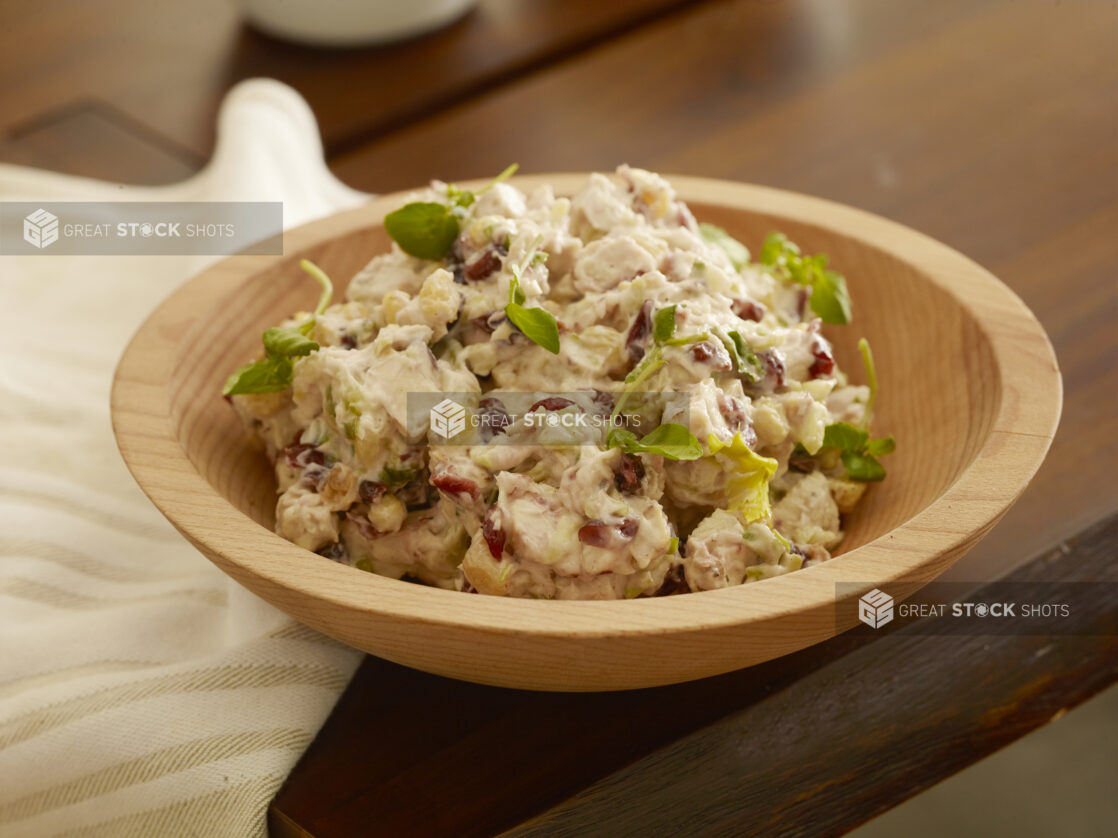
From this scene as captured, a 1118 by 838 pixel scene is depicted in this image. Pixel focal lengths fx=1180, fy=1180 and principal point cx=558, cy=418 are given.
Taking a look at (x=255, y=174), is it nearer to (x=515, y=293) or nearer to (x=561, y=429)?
(x=515, y=293)

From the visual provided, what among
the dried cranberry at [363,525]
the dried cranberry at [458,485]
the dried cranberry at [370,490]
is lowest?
the dried cranberry at [363,525]

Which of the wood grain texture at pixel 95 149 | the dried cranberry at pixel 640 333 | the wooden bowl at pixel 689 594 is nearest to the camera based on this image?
the wooden bowl at pixel 689 594

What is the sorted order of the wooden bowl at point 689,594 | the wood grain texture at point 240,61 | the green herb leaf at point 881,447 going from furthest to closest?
the wood grain texture at point 240,61
the green herb leaf at point 881,447
the wooden bowl at point 689,594

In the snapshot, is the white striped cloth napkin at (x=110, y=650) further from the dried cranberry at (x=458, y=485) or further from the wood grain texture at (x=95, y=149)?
the wood grain texture at (x=95, y=149)

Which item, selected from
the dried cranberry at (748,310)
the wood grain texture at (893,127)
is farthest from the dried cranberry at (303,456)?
the wood grain texture at (893,127)

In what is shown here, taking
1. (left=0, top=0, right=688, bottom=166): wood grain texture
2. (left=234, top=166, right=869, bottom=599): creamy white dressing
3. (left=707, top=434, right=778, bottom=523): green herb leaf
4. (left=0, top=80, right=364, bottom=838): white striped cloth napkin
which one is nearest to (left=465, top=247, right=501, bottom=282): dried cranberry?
(left=234, top=166, right=869, bottom=599): creamy white dressing

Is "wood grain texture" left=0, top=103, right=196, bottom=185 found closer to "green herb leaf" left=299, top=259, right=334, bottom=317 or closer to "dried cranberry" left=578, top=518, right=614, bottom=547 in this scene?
"green herb leaf" left=299, top=259, right=334, bottom=317

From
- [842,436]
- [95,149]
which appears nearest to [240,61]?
[95,149]
